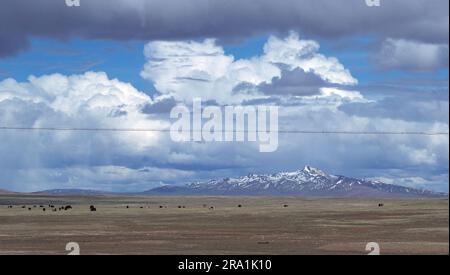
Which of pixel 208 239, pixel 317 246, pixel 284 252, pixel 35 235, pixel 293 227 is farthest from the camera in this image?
pixel 293 227

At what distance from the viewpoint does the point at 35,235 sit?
2899 inches

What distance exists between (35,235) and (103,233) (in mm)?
6136
